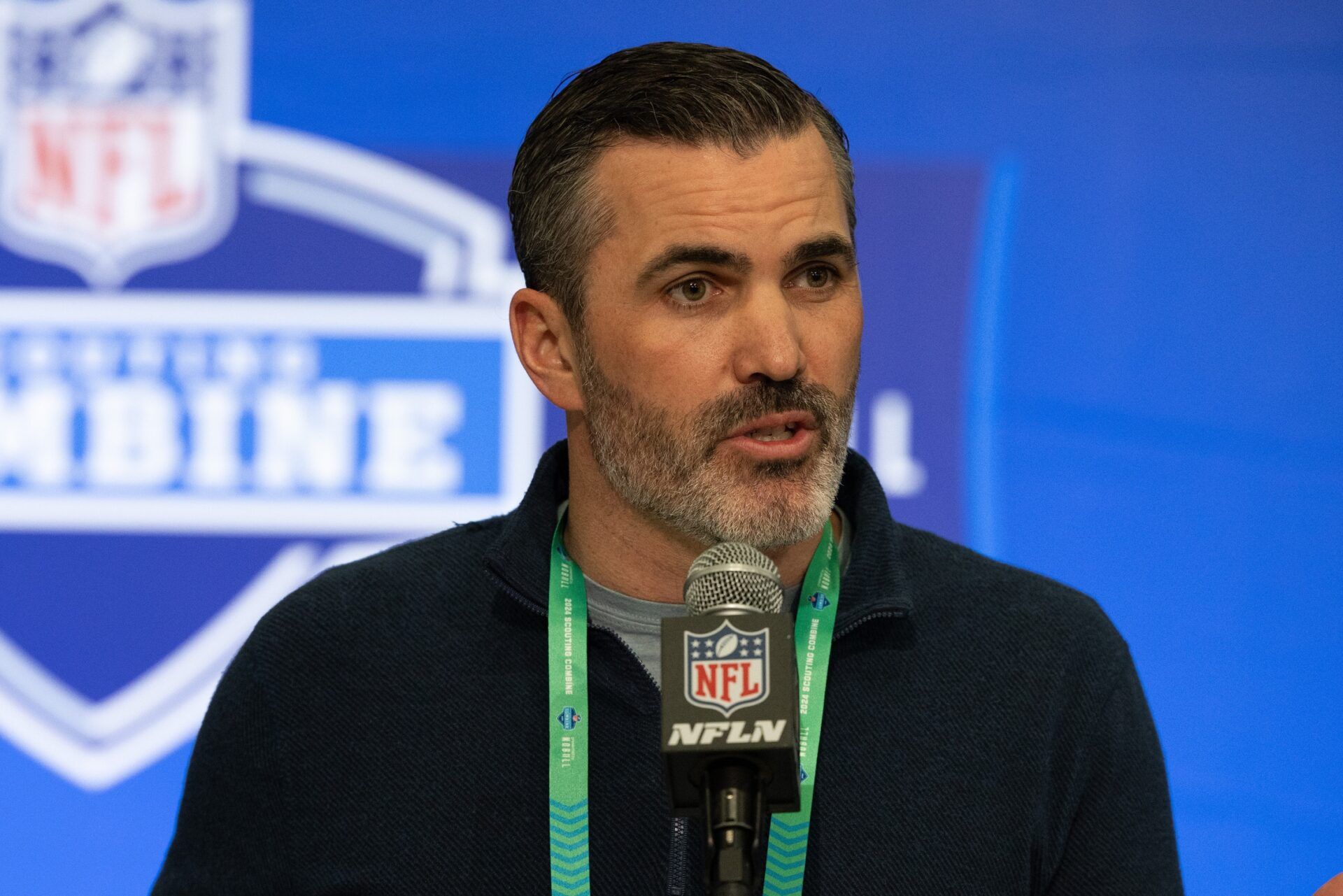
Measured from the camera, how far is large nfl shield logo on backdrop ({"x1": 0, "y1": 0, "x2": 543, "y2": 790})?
9.35 feet

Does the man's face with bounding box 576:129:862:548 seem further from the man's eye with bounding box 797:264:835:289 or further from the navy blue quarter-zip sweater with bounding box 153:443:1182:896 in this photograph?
Answer: the navy blue quarter-zip sweater with bounding box 153:443:1182:896

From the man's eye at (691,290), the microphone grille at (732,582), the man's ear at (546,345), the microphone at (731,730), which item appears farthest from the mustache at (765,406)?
the microphone at (731,730)

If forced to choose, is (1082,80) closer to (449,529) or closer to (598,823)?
Answer: (449,529)

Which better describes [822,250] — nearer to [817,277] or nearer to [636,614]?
[817,277]

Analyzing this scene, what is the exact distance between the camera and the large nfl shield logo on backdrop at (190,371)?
2.85 meters

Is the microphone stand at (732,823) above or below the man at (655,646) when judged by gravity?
below

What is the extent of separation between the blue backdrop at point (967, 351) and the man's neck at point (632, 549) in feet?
3.26

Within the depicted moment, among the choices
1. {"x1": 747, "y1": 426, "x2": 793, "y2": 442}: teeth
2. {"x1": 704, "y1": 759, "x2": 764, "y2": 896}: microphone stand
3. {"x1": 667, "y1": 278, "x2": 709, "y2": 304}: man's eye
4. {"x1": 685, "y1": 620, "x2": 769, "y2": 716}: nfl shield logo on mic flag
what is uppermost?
{"x1": 667, "y1": 278, "x2": 709, "y2": 304}: man's eye

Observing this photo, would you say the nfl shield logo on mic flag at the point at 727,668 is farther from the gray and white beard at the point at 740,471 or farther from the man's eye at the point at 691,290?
the man's eye at the point at 691,290

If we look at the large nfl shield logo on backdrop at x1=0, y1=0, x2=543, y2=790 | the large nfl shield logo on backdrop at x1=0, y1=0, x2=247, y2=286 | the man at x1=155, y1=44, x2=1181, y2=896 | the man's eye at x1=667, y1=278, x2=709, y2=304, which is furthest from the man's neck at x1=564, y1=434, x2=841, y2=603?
the large nfl shield logo on backdrop at x1=0, y1=0, x2=247, y2=286

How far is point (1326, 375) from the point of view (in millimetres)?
2861

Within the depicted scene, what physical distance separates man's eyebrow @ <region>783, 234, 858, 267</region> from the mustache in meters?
0.15

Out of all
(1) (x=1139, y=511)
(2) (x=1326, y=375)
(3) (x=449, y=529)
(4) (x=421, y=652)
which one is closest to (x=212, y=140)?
(3) (x=449, y=529)

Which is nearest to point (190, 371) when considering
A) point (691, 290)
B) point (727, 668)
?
point (691, 290)
